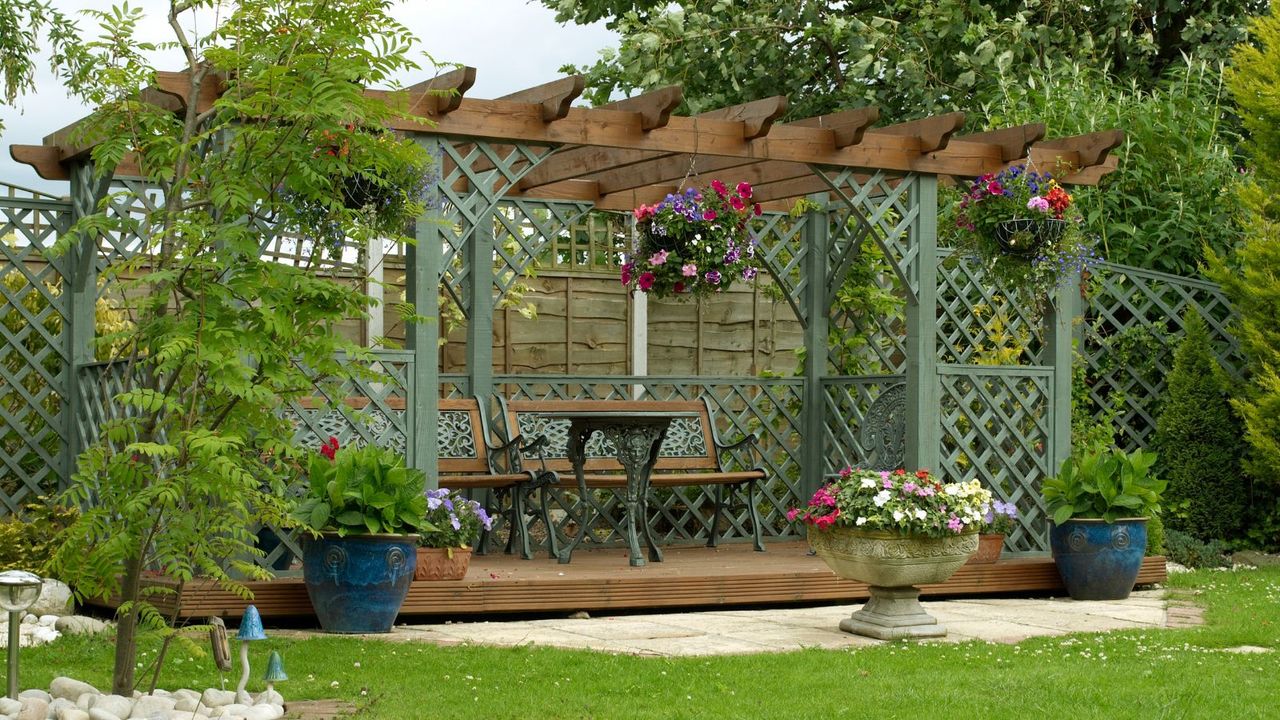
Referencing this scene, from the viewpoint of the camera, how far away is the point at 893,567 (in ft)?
20.2

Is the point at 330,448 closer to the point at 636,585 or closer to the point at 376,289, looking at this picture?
the point at 636,585

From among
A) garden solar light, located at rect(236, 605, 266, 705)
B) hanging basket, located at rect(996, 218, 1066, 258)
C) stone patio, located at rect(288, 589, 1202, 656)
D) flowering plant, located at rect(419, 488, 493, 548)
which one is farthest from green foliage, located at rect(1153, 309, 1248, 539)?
garden solar light, located at rect(236, 605, 266, 705)

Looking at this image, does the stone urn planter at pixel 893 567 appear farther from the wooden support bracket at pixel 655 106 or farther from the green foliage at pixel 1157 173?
the green foliage at pixel 1157 173

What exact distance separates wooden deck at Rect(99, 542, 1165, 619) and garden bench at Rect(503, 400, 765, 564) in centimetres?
33

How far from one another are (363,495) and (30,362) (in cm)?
219

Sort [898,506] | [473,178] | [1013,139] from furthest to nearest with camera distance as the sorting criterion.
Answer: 1. [1013,139]
2. [473,178]
3. [898,506]

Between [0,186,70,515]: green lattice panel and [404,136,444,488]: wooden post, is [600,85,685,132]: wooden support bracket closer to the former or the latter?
[404,136,444,488]: wooden post

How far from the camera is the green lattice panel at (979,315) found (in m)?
8.91

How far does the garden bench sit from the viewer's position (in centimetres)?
834

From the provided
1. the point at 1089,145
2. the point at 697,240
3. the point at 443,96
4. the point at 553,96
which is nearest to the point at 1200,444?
the point at 1089,145

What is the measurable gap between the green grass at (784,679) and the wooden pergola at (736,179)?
177 centimetres

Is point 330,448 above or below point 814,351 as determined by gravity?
below

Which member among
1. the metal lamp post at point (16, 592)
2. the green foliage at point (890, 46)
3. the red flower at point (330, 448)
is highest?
the green foliage at point (890, 46)

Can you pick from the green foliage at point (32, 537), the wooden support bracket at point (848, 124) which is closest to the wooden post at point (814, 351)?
the wooden support bracket at point (848, 124)
